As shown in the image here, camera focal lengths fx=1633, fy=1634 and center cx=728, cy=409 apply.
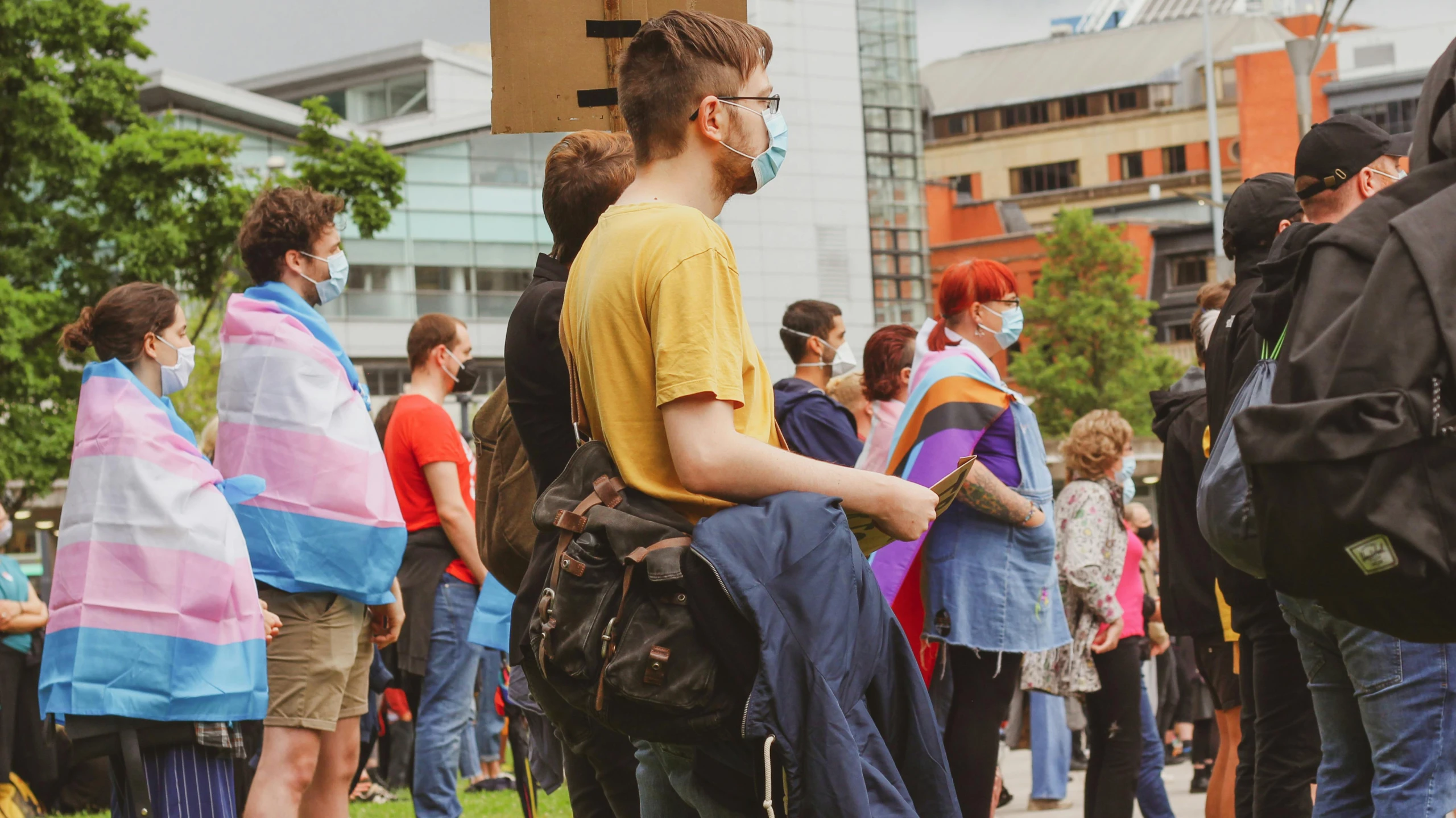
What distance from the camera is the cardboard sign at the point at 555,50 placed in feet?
14.8

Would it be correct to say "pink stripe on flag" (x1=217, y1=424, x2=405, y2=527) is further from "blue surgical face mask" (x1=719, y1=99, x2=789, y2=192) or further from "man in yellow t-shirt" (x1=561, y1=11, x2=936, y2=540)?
"blue surgical face mask" (x1=719, y1=99, x2=789, y2=192)

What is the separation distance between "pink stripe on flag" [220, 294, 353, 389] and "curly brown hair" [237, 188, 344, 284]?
21 centimetres

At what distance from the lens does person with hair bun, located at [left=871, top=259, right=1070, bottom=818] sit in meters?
5.76

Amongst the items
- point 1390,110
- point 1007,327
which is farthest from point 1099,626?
point 1390,110

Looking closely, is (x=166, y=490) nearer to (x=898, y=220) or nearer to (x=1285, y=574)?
(x=1285, y=574)

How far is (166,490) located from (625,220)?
8.50ft

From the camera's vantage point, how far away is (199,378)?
4031 cm

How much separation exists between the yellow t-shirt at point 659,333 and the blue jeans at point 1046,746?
24.3 feet

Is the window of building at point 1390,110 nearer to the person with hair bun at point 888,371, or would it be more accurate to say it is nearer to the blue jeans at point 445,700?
the person with hair bun at point 888,371

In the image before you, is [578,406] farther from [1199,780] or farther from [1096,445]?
[1199,780]

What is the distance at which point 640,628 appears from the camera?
9.05ft

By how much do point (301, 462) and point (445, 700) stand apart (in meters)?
2.22

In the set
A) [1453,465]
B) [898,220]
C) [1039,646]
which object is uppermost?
[898,220]

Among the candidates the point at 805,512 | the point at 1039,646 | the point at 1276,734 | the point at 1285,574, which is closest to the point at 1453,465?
the point at 1285,574
